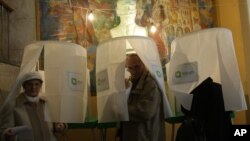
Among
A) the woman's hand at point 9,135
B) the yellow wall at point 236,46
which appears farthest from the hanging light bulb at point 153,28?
the woman's hand at point 9,135

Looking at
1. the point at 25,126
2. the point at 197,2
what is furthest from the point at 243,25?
the point at 25,126

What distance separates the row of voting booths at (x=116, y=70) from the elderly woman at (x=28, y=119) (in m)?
0.26

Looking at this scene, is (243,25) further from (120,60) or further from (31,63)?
(31,63)

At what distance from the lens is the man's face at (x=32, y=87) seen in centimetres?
331

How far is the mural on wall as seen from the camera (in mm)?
5309

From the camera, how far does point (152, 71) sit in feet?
11.8

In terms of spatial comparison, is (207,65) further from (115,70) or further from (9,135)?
(9,135)

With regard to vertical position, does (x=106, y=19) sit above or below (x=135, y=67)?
above

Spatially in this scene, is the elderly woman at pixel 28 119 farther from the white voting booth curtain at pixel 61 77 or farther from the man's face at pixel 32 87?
the white voting booth curtain at pixel 61 77

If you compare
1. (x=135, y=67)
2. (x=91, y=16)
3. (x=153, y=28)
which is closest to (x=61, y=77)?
(x=135, y=67)

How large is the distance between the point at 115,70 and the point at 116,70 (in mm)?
13

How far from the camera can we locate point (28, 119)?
10.5ft

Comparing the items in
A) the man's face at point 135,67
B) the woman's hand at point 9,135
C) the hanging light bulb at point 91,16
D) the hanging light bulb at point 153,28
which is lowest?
the woman's hand at point 9,135

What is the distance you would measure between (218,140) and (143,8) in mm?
3183
